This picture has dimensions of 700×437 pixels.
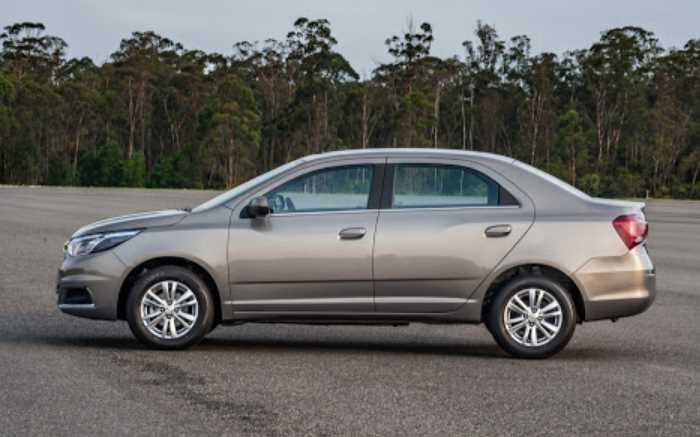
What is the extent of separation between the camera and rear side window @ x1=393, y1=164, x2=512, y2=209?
9.96 metres

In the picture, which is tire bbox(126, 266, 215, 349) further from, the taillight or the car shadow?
the taillight

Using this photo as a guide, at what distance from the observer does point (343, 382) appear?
8648 millimetres

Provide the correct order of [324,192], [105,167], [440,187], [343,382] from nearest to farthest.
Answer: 1. [343,382]
2. [440,187]
3. [324,192]
4. [105,167]

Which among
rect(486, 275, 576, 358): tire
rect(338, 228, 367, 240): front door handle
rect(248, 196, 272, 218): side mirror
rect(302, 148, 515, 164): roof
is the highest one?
rect(302, 148, 515, 164): roof

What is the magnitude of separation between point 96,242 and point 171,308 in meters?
0.82

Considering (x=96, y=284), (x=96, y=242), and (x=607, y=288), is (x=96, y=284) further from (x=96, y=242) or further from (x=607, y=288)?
(x=607, y=288)

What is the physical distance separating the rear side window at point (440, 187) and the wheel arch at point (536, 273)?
0.55m

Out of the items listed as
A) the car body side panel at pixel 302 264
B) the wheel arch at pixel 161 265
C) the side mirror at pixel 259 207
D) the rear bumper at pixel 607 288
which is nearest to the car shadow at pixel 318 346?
Answer: the wheel arch at pixel 161 265

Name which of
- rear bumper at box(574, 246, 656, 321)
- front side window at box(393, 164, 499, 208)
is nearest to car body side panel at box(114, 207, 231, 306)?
front side window at box(393, 164, 499, 208)

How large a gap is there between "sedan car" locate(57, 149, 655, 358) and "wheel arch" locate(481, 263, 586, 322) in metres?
0.01

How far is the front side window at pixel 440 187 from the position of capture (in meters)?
9.96

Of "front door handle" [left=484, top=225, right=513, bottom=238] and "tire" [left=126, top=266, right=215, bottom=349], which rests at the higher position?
"front door handle" [left=484, top=225, right=513, bottom=238]

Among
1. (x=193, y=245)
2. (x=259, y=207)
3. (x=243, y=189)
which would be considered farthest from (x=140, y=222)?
(x=259, y=207)

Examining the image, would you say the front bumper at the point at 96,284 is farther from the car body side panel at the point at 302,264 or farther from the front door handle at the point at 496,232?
the front door handle at the point at 496,232
